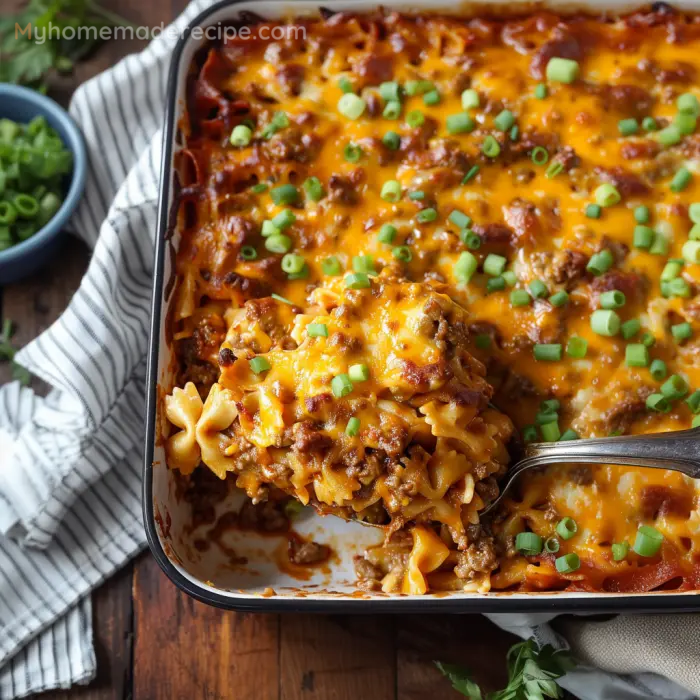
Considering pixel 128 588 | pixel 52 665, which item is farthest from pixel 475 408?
pixel 52 665

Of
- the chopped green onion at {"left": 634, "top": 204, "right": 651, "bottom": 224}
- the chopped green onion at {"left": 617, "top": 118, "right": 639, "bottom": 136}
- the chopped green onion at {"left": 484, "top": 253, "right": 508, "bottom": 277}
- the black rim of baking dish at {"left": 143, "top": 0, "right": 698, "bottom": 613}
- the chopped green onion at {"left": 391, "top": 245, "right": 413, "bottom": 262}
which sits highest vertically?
the chopped green onion at {"left": 617, "top": 118, "right": 639, "bottom": 136}

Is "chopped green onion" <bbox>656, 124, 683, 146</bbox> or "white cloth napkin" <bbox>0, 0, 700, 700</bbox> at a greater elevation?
"chopped green onion" <bbox>656, 124, 683, 146</bbox>

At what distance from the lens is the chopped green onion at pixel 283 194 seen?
334 cm

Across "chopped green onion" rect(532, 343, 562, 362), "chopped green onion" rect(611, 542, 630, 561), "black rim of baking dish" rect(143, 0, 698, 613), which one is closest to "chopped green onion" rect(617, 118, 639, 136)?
"chopped green onion" rect(532, 343, 562, 362)

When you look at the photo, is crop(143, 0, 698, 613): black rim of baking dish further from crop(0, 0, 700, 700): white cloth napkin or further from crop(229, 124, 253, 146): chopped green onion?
crop(229, 124, 253, 146): chopped green onion

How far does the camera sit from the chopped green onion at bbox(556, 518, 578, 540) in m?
3.01

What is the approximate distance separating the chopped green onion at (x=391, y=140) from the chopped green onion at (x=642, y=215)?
0.87 meters

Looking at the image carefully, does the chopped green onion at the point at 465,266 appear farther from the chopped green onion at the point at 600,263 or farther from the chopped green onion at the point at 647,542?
the chopped green onion at the point at 647,542

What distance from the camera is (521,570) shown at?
121 inches

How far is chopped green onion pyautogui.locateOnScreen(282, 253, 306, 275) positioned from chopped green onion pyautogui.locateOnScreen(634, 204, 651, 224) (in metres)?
1.17

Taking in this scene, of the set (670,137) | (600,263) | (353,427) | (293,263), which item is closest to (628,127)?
(670,137)

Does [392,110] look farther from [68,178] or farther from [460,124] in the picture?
[68,178]

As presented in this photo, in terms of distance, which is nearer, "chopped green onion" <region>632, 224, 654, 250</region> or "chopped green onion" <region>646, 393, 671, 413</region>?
"chopped green onion" <region>646, 393, 671, 413</region>

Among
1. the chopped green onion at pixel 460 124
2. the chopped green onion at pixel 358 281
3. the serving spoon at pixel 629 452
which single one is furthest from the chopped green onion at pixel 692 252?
the chopped green onion at pixel 358 281
